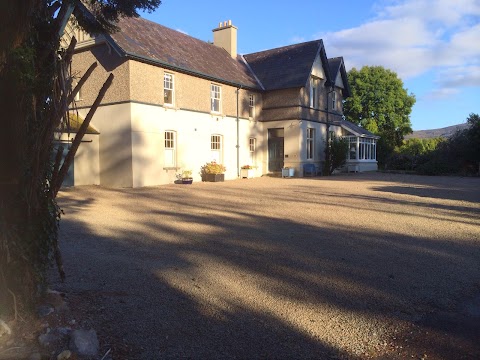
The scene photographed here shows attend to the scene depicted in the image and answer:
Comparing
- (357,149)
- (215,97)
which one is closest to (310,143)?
(357,149)

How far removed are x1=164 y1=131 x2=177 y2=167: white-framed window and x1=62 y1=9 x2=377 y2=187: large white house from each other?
0.05 meters

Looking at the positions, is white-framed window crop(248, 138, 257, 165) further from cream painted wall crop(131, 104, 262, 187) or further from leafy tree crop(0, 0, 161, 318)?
leafy tree crop(0, 0, 161, 318)

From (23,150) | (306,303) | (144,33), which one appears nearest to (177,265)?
(306,303)

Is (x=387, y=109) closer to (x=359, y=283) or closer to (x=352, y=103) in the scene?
(x=352, y=103)

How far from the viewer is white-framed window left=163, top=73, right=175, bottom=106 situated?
19672 millimetres

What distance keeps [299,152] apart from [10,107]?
23543mm

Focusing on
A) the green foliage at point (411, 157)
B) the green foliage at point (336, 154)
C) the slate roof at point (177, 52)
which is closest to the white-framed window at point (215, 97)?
the slate roof at point (177, 52)

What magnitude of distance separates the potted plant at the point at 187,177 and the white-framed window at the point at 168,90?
11.6 feet

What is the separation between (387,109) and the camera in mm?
47594

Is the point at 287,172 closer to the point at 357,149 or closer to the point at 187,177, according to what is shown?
the point at 187,177

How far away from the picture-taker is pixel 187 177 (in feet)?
65.9

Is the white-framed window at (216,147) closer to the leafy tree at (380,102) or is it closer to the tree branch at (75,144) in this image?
the tree branch at (75,144)

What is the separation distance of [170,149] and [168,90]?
298 centimetres

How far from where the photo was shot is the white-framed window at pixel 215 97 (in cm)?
2284
